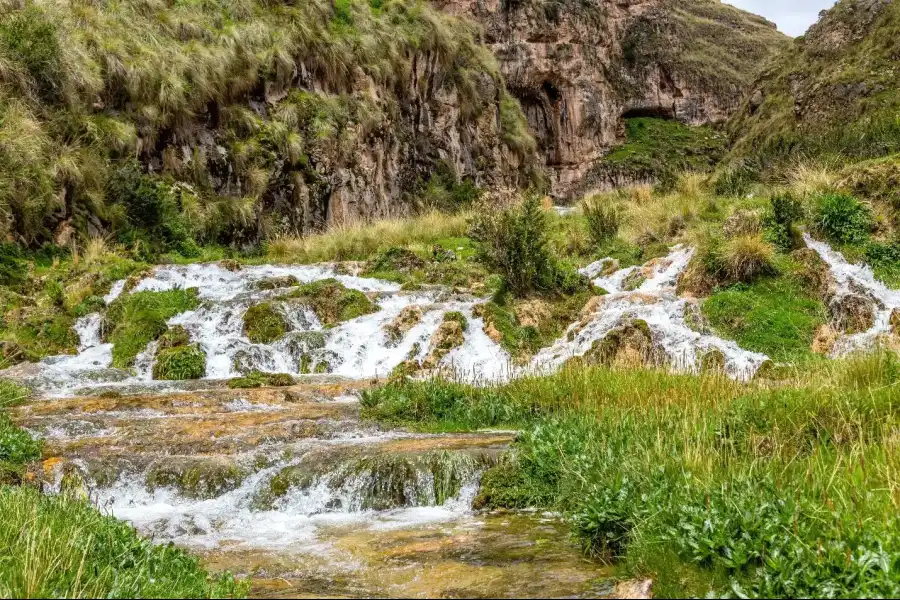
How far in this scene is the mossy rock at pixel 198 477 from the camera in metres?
5.09

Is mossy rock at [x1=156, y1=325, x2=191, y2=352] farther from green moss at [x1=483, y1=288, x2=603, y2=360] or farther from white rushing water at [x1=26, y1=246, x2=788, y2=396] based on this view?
green moss at [x1=483, y1=288, x2=603, y2=360]

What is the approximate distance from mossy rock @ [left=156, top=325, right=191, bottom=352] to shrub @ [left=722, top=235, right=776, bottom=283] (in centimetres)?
918

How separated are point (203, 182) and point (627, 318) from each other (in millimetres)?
13306

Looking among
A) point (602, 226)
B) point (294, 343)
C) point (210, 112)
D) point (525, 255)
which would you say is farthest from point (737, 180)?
point (210, 112)

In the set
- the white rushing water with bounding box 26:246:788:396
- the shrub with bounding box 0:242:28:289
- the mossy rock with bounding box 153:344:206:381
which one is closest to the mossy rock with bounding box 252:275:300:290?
the white rushing water with bounding box 26:246:788:396

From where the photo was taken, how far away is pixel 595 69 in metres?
43.6

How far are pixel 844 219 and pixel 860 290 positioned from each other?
1.90 meters

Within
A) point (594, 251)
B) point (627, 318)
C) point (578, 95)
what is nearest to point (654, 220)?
point (594, 251)

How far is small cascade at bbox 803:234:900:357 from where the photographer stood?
9.43m

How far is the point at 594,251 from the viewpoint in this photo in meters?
15.6

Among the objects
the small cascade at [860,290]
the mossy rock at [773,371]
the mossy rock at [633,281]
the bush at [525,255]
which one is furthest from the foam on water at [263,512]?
the mossy rock at [633,281]

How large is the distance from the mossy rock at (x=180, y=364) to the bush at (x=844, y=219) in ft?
35.7

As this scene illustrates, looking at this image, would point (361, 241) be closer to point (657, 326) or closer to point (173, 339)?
point (173, 339)

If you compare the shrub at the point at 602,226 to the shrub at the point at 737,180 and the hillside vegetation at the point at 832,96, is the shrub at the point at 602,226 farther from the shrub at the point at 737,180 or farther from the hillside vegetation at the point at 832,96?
the hillside vegetation at the point at 832,96
